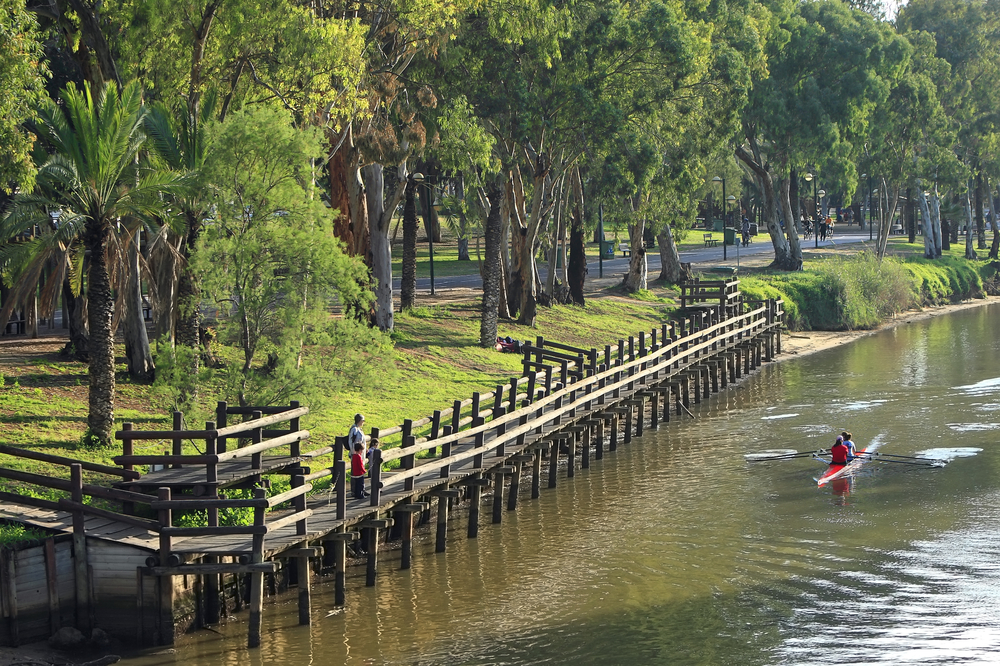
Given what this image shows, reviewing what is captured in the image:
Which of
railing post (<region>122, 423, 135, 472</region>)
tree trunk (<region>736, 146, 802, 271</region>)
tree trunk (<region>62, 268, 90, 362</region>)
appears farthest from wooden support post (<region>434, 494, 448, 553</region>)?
tree trunk (<region>736, 146, 802, 271</region>)

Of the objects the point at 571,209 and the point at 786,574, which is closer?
the point at 786,574

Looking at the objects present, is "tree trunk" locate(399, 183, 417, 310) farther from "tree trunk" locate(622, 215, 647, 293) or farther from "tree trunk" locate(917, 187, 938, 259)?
"tree trunk" locate(917, 187, 938, 259)

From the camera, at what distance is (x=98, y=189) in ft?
80.2

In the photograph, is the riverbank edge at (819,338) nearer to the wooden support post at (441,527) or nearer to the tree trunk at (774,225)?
the tree trunk at (774,225)

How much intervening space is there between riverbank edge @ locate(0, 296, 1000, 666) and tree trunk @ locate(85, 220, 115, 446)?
792 centimetres

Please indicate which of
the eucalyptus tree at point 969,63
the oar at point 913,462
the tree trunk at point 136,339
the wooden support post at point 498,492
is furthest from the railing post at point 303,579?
the eucalyptus tree at point 969,63

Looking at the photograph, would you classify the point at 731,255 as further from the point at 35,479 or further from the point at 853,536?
the point at 35,479

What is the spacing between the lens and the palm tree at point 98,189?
2394 centimetres

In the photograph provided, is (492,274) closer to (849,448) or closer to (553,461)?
(553,461)

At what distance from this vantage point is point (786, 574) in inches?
908

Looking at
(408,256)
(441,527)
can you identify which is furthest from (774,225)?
(441,527)

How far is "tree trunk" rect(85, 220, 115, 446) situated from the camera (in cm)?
2527

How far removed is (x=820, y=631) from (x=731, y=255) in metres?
63.2

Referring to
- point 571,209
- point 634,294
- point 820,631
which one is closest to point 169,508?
point 820,631
